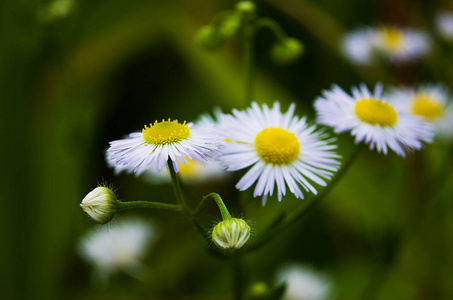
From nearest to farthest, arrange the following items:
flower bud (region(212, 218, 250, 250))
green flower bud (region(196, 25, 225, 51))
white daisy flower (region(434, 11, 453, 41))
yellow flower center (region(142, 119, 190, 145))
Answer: flower bud (region(212, 218, 250, 250)) → yellow flower center (region(142, 119, 190, 145)) → green flower bud (region(196, 25, 225, 51)) → white daisy flower (region(434, 11, 453, 41))

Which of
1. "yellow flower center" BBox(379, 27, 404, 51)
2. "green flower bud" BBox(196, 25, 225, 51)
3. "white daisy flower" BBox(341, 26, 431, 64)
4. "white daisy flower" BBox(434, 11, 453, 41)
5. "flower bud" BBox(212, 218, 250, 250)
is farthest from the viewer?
"yellow flower center" BBox(379, 27, 404, 51)

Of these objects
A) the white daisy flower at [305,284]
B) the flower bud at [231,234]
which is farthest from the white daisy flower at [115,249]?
the flower bud at [231,234]

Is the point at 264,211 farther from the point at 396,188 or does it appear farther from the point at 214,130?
the point at 214,130

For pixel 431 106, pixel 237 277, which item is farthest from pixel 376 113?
pixel 431 106

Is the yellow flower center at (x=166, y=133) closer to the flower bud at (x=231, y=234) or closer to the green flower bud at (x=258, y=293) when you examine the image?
the flower bud at (x=231, y=234)

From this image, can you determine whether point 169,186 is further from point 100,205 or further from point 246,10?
point 100,205

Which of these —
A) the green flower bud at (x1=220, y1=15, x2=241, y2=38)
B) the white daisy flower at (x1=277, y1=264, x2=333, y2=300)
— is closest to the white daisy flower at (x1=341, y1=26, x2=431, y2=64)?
the white daisy flower at (x1=277, y1=264, x2=333, y2=300)

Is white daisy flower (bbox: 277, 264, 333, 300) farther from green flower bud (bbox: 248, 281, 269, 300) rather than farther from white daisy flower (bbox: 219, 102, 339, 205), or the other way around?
white daisy flower (bbox: 219, 102, 339, 205)

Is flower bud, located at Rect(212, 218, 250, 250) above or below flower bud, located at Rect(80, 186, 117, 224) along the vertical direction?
below
